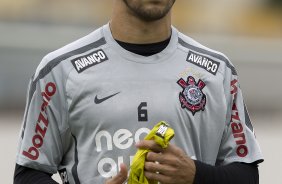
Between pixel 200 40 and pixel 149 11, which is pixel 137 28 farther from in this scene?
pixel 200 40

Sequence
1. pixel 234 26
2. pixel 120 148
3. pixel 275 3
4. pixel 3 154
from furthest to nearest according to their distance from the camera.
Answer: pixel 275 3 < pixel 234 26 < pixel 3 154 < pixel 120 148

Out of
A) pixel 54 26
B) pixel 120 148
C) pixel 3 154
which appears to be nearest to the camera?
pixel 120 148

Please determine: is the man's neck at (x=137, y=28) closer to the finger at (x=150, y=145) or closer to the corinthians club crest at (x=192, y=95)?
the corinthians club crest at (x=192, y=95)

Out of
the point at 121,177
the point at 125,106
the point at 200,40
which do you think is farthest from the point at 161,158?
the point at 200,40

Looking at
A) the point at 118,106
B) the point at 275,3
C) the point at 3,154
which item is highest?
the point at 275,3

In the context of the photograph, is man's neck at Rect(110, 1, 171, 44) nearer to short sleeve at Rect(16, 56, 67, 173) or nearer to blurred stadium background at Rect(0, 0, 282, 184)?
short sleeve at Rect(16, 56, 67, 173)

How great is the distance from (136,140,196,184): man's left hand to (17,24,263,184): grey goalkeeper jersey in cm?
16

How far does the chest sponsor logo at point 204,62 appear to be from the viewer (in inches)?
124

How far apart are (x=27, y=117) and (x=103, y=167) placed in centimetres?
30

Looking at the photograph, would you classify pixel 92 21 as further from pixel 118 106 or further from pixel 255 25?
pixel 118 106

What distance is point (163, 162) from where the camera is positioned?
285 cm

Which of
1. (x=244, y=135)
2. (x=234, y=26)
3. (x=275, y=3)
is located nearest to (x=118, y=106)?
(x=244, y=135)

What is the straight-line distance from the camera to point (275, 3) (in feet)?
32.9

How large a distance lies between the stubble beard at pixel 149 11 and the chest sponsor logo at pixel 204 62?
22 cm
